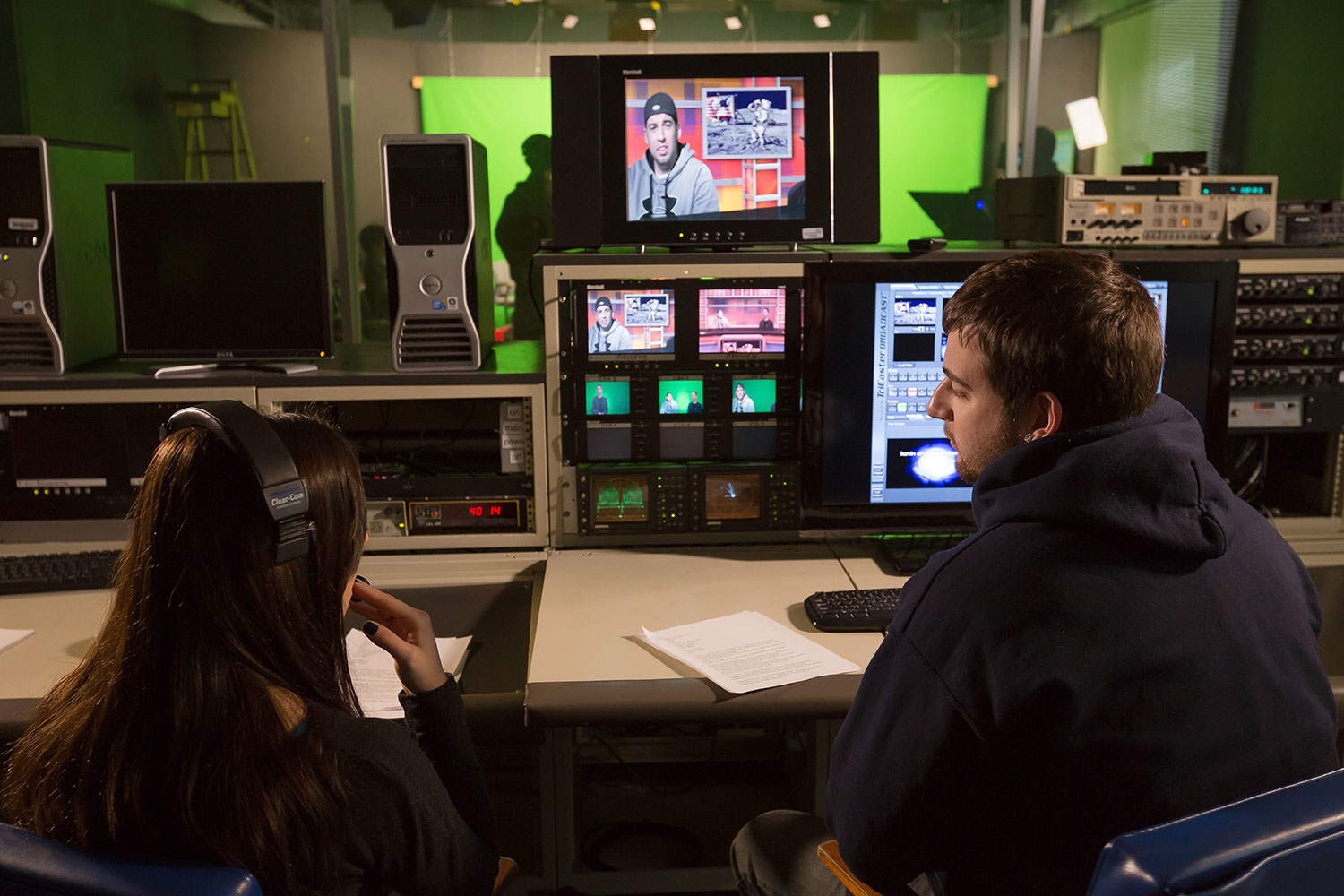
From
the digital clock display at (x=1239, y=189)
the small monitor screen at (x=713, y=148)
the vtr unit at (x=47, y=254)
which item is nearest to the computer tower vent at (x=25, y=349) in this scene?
the vtr unit at (x=47, y=254)

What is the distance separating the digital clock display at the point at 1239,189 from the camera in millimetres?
1977

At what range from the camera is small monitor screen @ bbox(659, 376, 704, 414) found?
1.96 meters

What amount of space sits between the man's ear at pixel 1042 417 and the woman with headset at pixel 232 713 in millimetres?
700

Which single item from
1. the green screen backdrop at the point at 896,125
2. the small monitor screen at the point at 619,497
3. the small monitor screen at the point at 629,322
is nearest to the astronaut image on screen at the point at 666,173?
the small monitor screen at the point at 629,322

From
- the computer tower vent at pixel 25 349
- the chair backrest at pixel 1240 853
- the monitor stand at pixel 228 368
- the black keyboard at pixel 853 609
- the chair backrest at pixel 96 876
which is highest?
the computer tower vent at pixel 25 349

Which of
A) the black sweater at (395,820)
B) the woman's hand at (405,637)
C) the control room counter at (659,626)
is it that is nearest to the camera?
the black sweater at (395,820)

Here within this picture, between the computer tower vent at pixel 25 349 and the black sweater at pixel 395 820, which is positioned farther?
the computer tower vent at pixel 25 349

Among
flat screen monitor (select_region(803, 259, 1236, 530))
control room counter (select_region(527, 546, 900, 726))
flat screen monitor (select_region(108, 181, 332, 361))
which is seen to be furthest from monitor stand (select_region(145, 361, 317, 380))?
flat screen monitor (select_region(803, 259, 1236, 530))

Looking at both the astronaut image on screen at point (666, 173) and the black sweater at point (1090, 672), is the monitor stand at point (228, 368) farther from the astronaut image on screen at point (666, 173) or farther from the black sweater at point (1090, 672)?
the black sweater at point (1090, 672)

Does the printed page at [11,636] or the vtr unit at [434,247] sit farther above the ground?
the vtr unit at [434,247]

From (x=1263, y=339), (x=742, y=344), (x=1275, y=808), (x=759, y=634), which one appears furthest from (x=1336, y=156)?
(x=1275, y=808)

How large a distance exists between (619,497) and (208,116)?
6.97 ft

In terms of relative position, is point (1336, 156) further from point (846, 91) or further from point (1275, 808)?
point (1275, 808)

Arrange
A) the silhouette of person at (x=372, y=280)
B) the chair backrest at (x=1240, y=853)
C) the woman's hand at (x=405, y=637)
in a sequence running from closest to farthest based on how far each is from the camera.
Result: the chair backrest at (x=1240, y=853), the woman's hand at (x=405, y=637), the silhouette of person at (x=372, y=280)
